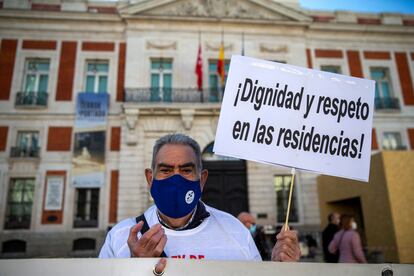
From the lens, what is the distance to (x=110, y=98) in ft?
53.5

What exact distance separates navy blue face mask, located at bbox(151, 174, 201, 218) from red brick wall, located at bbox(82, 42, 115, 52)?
16.8 meters

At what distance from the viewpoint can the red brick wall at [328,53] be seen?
60.3 feet

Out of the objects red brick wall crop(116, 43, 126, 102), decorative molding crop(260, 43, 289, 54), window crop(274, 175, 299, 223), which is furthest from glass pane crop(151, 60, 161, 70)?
window crop(274, 175, 299, 223)

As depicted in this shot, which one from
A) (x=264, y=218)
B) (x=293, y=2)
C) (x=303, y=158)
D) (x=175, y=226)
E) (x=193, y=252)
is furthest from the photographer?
(x=293, y=2)

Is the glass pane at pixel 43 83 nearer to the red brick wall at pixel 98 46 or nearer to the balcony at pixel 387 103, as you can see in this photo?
the red brick wall at pixel 98 46

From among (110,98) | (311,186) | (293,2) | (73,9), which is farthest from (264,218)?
(73,9)

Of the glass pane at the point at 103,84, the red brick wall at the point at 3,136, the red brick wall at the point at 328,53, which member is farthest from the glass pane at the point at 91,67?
the red brick wall at the point at 328,53

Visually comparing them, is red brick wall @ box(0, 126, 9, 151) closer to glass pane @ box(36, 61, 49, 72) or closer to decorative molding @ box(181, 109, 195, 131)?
glass pane @ box(36, 61, 49, 72)

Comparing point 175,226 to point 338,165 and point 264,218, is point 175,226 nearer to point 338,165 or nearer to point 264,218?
point 338,165

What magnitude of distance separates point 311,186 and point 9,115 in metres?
16.1

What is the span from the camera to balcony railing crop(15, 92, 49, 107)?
15.8m

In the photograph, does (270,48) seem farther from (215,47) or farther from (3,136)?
(3,136)

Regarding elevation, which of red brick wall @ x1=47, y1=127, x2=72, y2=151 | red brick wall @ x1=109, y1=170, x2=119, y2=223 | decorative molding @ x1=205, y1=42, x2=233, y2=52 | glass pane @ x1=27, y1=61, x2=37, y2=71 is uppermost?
decorative molding @ x1=205, y1=42, x2=233, y2=52

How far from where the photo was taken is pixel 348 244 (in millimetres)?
5410
